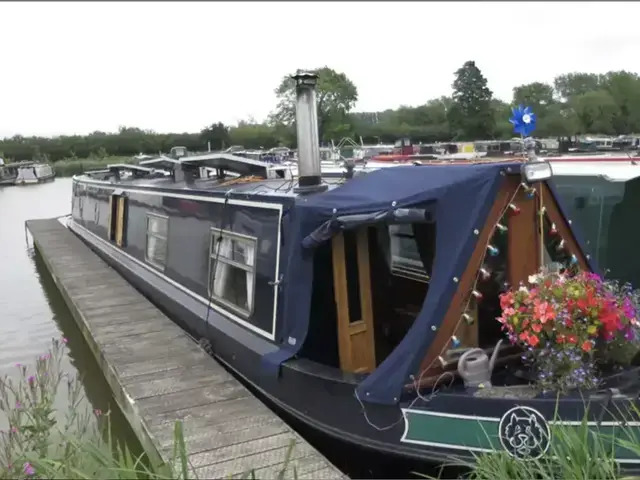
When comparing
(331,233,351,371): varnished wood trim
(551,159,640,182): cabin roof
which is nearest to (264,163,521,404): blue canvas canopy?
(331,233,351,371): varnished wood trim

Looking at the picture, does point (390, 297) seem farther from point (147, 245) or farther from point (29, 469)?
point (147, 245)

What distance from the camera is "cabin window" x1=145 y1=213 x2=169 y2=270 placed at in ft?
26.8

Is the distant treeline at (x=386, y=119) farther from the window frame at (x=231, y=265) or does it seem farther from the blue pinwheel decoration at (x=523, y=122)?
the blue pinwheel decoration at (x=523, y=122)

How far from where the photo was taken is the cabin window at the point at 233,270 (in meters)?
5.71

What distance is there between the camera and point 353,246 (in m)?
4.96

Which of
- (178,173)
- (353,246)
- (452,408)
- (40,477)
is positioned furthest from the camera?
(178,173)

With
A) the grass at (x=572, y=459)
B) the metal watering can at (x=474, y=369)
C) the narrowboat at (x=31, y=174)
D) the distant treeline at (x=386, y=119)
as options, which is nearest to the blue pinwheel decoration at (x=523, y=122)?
the metal watering can at (x=474, y=369)

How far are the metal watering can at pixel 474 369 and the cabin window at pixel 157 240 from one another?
4836 millimetres

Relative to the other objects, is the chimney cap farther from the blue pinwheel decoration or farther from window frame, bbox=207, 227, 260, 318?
the blue pinwheel decoration

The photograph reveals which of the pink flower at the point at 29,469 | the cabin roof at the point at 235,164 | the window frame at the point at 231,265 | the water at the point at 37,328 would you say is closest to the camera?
the pink flower at the point at 29,469

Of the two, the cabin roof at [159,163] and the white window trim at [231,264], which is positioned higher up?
the cabin roof at [159,163]

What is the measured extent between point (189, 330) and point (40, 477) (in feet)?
13.0

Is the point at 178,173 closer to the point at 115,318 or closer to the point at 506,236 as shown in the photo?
the point at 115,318

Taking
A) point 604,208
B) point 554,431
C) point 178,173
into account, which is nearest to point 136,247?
point 178,173
